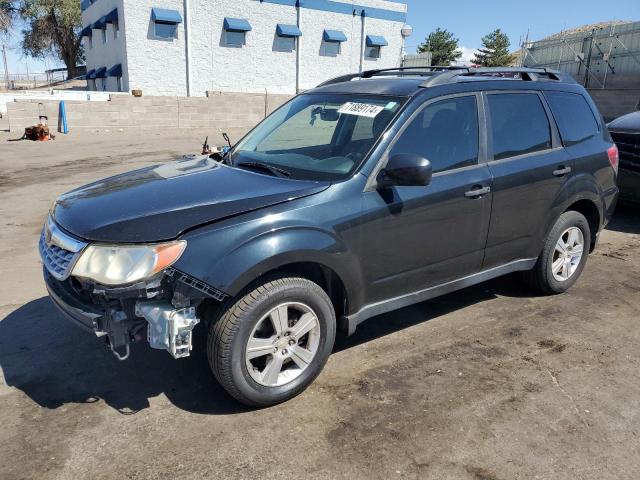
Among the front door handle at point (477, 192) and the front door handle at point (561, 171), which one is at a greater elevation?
the front door handle at point (561, 171)

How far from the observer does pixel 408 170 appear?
10.8 ft

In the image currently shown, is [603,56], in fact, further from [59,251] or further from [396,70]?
[59,251]

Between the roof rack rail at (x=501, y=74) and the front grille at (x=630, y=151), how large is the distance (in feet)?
10.0

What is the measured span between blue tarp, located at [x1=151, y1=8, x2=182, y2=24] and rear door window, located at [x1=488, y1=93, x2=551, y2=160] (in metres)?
25.4

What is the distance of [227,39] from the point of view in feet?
95.6

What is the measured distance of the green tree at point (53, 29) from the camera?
127 ft

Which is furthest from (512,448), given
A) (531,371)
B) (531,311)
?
(531,311)

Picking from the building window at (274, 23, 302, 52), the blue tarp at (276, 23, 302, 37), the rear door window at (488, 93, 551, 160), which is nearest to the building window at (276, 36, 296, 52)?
the building window at (274, 23, 302, 52)

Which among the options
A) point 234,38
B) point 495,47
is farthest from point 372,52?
point 495,47

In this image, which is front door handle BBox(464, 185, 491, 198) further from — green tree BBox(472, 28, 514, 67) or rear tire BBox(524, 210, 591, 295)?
green tree BBox(472, 28, 514, 67)

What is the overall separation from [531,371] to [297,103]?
270 cm

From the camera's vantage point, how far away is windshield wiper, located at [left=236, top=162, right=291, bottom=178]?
3.56m

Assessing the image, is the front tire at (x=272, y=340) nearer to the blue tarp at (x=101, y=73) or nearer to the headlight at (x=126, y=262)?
the headlight at (x=126, y=262)

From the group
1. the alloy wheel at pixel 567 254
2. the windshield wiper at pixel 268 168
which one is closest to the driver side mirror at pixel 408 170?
the windshield wiper at pixel 268 168
